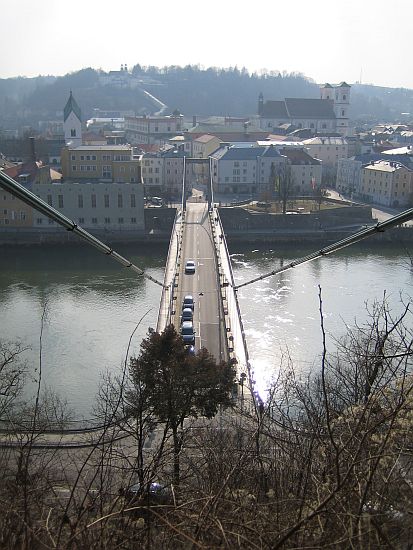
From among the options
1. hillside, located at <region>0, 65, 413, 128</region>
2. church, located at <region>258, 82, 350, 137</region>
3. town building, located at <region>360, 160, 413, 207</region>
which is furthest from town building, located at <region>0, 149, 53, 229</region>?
hillside, located at <region>0, 65, 413, 128</region>

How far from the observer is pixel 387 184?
8.77m

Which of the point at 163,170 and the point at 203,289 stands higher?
the point at 163,170

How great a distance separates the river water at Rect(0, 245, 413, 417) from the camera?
11.6 ft

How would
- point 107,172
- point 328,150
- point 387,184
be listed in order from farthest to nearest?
point 328,150
point 387,184
point 107,172

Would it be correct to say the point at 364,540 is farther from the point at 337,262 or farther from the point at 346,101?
the point at 346,101

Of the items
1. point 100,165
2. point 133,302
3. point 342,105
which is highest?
point 342,105

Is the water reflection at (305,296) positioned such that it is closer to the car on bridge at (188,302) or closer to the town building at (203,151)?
the car on bridge at (188,302)

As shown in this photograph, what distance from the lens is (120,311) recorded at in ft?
14.8

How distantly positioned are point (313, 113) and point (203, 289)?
442 inches

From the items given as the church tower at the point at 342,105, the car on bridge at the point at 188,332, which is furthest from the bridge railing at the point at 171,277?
the church tower at the point at 342,105

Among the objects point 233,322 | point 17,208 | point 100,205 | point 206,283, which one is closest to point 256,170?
point 100,205

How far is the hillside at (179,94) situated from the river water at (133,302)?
1610 cm

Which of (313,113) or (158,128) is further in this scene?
(313,113)

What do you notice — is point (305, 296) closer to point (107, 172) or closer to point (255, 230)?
point (255, 230)
